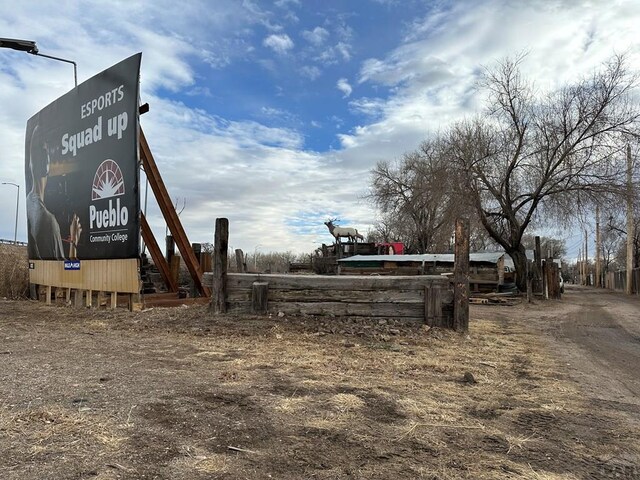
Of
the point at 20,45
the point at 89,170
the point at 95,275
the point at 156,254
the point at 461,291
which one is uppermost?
the point at 20,45

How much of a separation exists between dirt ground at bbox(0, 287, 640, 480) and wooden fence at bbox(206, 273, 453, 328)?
1.76ft

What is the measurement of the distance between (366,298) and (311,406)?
4631 millimetres

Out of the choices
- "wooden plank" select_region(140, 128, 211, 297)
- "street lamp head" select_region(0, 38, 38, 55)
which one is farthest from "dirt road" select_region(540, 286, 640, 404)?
"street lamp head" select_region(0, 38, 38, 55)

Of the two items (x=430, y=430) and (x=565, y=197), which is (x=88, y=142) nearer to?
(x=430, y=430)

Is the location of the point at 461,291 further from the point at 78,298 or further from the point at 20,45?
the point at 20,45

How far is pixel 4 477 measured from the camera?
8.35 feet

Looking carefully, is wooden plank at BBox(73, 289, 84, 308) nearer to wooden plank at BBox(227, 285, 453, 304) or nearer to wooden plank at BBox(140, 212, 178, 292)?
wooden plank at BBox(140, 212, 178, 292)

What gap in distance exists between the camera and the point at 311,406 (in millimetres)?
4082

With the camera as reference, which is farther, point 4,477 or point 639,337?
point 639,337

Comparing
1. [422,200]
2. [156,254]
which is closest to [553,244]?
[422,200]

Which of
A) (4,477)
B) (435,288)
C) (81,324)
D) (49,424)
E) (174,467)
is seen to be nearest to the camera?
(4,477)

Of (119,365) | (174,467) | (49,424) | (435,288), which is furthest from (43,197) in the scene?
(174,467)

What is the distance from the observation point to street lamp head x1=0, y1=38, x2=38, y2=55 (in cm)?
1371

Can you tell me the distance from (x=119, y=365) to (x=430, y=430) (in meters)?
3.59
